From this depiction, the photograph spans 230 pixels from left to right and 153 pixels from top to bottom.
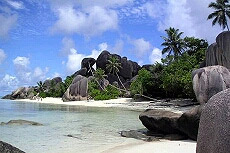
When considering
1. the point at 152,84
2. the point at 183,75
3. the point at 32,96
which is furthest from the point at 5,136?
the point at 32,96

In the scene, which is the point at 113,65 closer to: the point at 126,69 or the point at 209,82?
the point at 126,69

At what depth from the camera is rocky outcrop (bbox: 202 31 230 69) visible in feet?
105

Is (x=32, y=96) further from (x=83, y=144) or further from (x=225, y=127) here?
(x=225, y=127)

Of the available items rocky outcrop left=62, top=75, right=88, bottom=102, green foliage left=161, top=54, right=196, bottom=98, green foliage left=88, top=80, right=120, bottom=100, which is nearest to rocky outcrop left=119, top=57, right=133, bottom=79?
green foliage left=88, top=80, right=120, bottom=100

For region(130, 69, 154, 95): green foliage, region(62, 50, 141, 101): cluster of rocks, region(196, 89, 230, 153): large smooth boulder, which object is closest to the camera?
region(196, 89, 230, 153): large smooth boulder

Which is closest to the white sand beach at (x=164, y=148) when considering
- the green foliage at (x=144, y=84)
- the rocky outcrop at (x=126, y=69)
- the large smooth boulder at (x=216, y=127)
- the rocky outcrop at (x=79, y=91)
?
the large smooth boulder at (x=216, y=127)

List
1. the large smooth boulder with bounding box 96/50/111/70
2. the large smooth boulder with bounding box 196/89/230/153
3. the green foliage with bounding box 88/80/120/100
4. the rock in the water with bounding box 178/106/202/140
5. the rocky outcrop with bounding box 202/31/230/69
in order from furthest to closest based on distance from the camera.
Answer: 1. the large smooth boulder with bounding box 96/50/111/70
2. the green foliage with bounding box 88/80/120/100
3. the rocky outcrop with bounding box 202/31/230/69
4. the rock in the water with bounding box 178/106/202/140
5. the large smooth boulder with bounding box 196/89/230/153

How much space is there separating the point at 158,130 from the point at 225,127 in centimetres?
956

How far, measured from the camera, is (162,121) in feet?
39.3

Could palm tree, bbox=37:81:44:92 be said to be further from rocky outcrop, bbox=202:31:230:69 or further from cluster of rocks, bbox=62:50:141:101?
rocky outcrop, bbox=202:31:230:69

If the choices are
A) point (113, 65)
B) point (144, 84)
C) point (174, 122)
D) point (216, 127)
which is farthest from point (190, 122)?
point (113, 65)

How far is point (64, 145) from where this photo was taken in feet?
37.5

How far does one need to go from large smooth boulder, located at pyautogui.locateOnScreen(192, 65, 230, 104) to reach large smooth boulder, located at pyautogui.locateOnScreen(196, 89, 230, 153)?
1472 centimetres

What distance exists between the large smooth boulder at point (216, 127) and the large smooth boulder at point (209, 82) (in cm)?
1472
